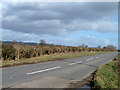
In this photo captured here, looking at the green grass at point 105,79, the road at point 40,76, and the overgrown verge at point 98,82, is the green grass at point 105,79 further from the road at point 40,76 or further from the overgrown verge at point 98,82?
the road at point 40,76

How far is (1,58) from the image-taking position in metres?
20.3

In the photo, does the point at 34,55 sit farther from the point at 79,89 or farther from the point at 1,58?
the point at 79,89

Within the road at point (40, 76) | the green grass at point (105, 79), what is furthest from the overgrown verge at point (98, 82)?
the road at point (40, 76)

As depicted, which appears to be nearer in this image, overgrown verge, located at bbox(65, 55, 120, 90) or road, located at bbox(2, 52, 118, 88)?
overgrown verge, located at bbox(65, 55, 120, 90)

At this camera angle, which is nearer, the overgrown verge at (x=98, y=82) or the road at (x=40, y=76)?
the overgrown verge at (x=98, y=82)

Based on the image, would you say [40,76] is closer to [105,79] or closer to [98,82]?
[98,82]

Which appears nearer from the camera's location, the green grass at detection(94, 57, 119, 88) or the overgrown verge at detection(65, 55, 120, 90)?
the overgrown verge at detection(65, 55, 120, 90)

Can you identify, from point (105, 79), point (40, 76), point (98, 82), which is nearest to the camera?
point (98, 82)

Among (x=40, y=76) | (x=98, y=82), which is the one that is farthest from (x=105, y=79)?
(x=40, y=76)

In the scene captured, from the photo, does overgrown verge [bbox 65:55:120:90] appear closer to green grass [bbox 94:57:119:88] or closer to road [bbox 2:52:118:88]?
green grass [bbox 94:57:119:88]

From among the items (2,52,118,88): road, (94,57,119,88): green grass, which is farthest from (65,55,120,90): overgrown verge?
(2,52,118,88): road

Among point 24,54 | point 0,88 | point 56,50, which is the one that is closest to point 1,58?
point 24,54

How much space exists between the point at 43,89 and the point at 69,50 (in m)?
39.3

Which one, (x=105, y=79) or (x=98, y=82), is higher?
(x=98, y=82)
